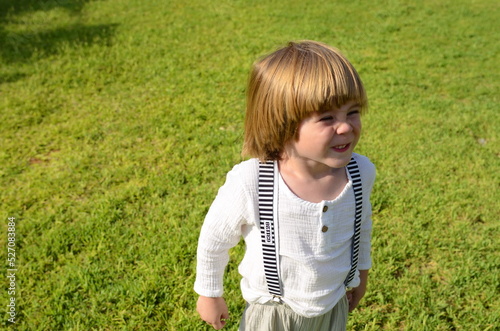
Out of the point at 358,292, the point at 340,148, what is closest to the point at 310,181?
the point at 340,148

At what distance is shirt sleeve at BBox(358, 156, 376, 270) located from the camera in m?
1.55

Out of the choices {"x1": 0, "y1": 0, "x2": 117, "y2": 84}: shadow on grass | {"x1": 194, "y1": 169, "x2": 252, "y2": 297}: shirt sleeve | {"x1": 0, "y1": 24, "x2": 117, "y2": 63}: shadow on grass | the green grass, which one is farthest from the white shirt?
{"x1": 0, "y1": 24, "x2": 117, "y2": 63}: shadow on grass

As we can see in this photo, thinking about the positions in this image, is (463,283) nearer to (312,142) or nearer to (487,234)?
(487,234)

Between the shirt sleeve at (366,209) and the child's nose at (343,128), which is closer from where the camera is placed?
the child's nose at (343,128)

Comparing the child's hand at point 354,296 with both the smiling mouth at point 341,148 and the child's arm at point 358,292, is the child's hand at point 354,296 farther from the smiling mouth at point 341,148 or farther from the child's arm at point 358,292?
the smiling mouth at point 341,148

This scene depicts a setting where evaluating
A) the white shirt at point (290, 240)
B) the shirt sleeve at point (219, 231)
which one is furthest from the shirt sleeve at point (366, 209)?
Answer: the shirt sleeve at point (219, 231)

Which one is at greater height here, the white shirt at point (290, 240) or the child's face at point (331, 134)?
the child's face at point (331, 134)

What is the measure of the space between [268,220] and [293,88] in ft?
1.30

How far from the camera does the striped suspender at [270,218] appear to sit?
141 centimetres

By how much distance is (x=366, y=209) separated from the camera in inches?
62.2

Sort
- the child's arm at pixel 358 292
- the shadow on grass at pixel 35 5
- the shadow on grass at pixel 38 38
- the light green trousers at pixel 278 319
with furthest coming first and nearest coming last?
1. the shadow on grass at pixel 35 5
2. the shadow on grass at pixel 38 38
3. the child's arm at pixel 358 292
4. the light green trousers at pixel 278 319

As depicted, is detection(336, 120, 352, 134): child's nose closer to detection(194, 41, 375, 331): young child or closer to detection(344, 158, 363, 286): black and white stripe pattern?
detection(194, 41, 375, 331): young child

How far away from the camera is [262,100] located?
1.42 metres

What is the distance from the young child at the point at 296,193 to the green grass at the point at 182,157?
41.3 inches
